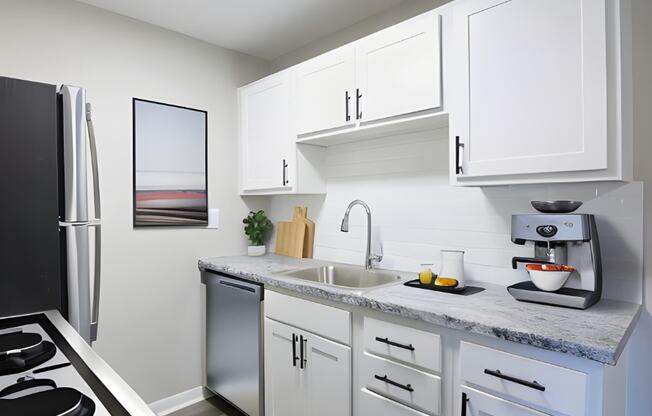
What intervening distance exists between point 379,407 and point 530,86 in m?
1.41

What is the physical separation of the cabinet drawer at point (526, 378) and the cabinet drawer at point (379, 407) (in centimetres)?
30

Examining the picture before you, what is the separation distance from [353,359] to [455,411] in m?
0.48

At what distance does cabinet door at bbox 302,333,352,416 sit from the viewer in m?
1.72

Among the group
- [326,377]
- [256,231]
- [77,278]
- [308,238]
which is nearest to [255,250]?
[256,231]

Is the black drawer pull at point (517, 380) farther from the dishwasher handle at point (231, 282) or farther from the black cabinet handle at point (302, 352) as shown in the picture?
the dishwasher handle at point (231, 282)

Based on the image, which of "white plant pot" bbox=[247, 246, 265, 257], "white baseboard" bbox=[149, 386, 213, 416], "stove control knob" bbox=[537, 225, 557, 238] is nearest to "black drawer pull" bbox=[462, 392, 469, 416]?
"stove control knob" bbox=[537, 225, 557, 238]

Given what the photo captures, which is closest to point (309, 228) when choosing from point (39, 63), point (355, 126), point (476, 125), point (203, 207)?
point (203, 207)

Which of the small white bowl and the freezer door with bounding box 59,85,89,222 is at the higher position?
the freezer door with bounding box 59,85,89,222

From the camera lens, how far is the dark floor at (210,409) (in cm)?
251

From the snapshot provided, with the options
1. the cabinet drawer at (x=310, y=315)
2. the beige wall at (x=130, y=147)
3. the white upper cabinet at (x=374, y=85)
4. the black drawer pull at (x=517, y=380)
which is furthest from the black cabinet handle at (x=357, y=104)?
the black drawer pull at (x=517, y=380)

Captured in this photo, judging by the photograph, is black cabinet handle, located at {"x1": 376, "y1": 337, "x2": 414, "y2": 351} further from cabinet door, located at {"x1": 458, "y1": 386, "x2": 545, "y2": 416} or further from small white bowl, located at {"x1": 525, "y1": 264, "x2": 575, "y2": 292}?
small white bowl, located at {"x1": 525, "y1": 264, "x2": 575, "y2": 292}

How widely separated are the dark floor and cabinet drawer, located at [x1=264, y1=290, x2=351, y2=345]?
905 mm

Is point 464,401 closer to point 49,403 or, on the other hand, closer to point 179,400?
point 49,403

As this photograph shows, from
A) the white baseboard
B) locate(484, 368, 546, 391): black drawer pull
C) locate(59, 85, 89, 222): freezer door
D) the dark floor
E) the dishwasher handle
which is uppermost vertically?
locate(59, 85, 89, 222): freezer door
